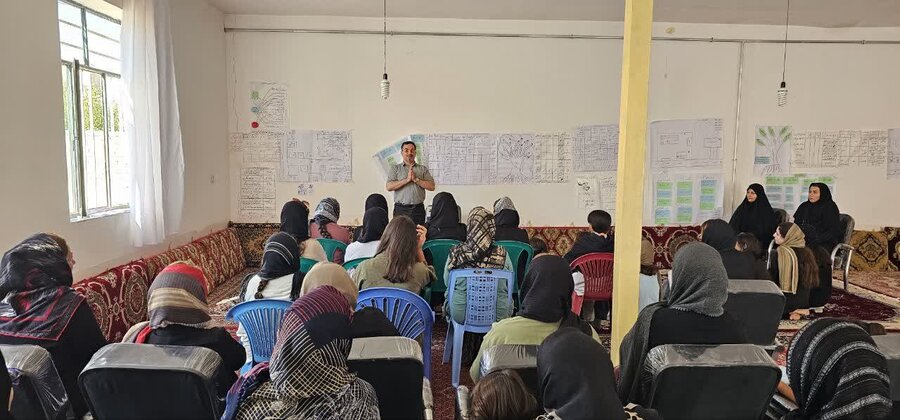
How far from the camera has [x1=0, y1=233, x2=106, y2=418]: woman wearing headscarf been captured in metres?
2.27

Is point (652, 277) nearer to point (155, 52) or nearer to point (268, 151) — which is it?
point (155, 52)

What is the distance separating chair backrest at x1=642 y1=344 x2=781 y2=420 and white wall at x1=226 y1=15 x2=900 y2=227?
4.92 m

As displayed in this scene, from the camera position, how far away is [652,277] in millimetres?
3984

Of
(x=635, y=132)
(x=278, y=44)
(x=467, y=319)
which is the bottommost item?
(x=467, y=319)

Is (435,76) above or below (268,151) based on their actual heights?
above

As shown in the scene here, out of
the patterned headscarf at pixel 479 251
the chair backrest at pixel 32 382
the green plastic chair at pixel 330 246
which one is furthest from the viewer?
the green plastic chair at pixel 330 246

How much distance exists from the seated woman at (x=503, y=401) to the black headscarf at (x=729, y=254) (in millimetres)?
2727

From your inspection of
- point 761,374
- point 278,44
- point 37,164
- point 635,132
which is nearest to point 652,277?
point 635,132

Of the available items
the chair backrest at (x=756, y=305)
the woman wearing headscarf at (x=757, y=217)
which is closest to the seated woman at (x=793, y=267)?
the chair backrest at (x=756, y=305)

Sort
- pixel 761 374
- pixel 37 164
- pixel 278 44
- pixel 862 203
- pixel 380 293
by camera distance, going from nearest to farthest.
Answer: pixel 761 374 → pixel 380 293 → pixel 37 164 → pixel 278 44 → pixel 862 203

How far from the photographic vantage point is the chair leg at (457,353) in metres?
3.36

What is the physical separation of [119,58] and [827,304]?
6.49 metres

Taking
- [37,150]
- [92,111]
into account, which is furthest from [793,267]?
[92,111]

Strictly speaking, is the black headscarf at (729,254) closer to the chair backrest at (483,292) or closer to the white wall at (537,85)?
the chair backrest at (483,292)
